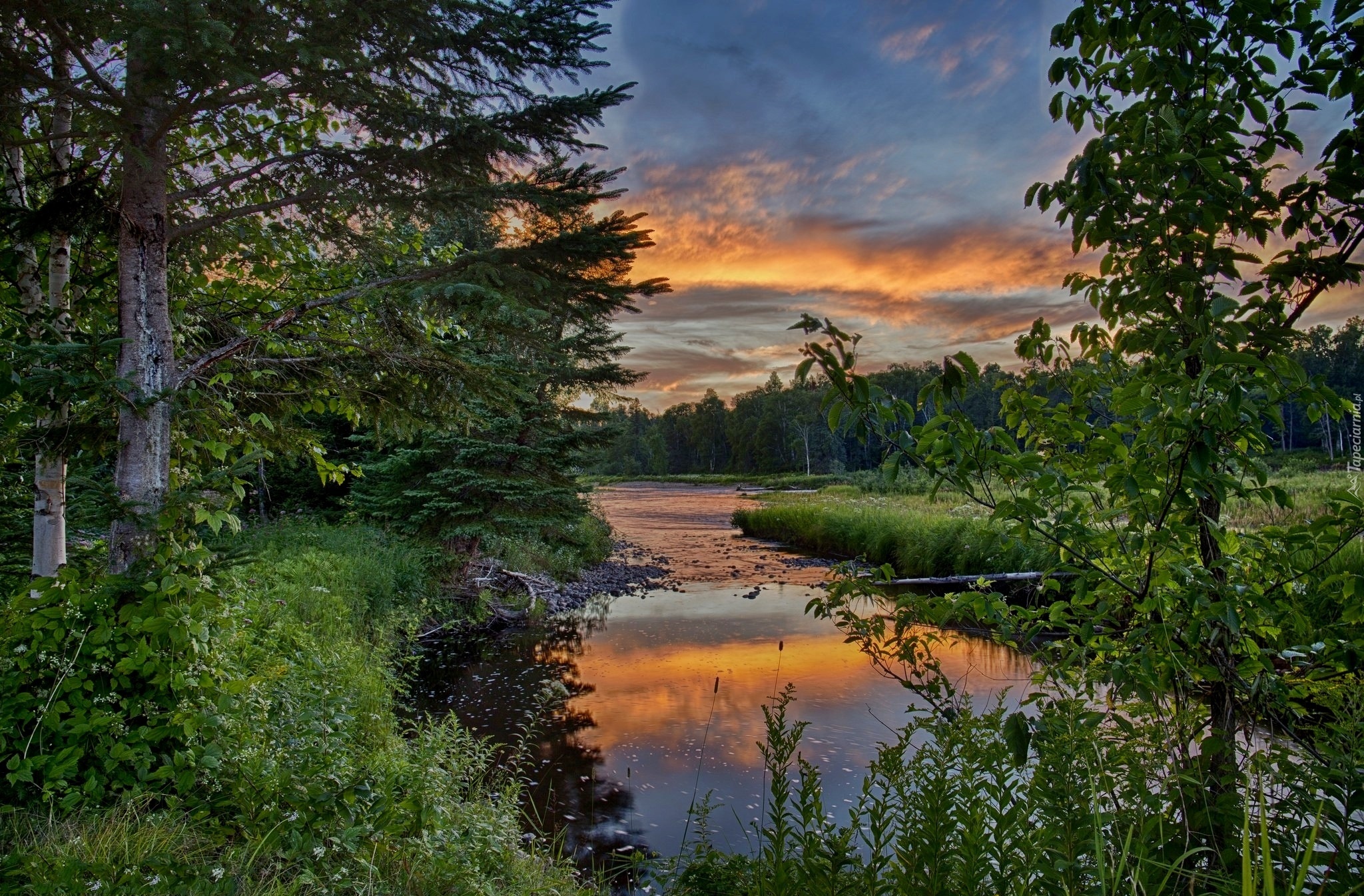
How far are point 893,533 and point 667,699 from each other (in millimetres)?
10047

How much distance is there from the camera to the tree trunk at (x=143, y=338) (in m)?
3.49

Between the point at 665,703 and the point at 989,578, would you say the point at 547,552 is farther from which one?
the point at 989,578

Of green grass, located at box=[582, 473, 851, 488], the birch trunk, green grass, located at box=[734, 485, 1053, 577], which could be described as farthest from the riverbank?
green grass, located at box=[582, 473, 851, 488]

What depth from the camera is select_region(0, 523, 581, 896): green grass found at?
250 cm

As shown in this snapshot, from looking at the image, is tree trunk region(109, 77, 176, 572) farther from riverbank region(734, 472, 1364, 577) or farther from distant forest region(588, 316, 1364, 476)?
distant forest region(588, 316, 1364, 476)

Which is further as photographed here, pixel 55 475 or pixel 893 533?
pixel 893 533

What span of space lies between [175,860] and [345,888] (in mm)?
712

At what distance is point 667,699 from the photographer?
Answer: 8594 mm

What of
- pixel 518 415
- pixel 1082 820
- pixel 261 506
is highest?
pixel 518 415

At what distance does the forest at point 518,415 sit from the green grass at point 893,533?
5641 mm

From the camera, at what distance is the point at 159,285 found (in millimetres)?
3799

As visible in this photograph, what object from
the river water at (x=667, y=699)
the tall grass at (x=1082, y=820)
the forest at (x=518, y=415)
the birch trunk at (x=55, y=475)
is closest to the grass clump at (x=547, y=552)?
the river water at (x=667, y=699)

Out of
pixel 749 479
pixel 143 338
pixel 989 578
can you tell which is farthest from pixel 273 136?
pixel 749 479

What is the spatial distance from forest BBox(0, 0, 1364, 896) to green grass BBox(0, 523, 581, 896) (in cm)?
3
